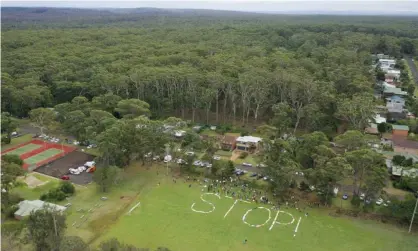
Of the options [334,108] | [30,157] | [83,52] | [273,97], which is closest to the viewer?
[30,157]

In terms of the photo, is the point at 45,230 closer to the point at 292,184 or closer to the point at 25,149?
the point at 292,184

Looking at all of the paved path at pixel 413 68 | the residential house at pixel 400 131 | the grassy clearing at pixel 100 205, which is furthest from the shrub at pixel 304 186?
the paved path at pixel 413 68

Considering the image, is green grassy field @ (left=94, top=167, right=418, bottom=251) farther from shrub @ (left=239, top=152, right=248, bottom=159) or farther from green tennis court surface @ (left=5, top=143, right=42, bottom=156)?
green tennis court surface @ (left=5, top=143, right=42, bottom=156)

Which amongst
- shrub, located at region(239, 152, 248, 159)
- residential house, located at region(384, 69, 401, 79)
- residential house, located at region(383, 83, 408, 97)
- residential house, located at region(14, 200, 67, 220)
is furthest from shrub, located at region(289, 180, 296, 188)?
residential house, located at region(384, 69, 401, 79)

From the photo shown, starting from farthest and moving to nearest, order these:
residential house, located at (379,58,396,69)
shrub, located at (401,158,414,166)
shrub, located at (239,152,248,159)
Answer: residential house, located at (379,58,396,69), shrub, located at (239,152,248,159), shrub, located at (401,158,414,166)

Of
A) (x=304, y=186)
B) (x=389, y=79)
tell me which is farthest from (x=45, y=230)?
(x=389, y=79)

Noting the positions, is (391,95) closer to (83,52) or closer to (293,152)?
(293,152)

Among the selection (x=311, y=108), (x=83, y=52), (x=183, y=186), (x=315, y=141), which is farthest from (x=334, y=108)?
(x=83, y=52)
